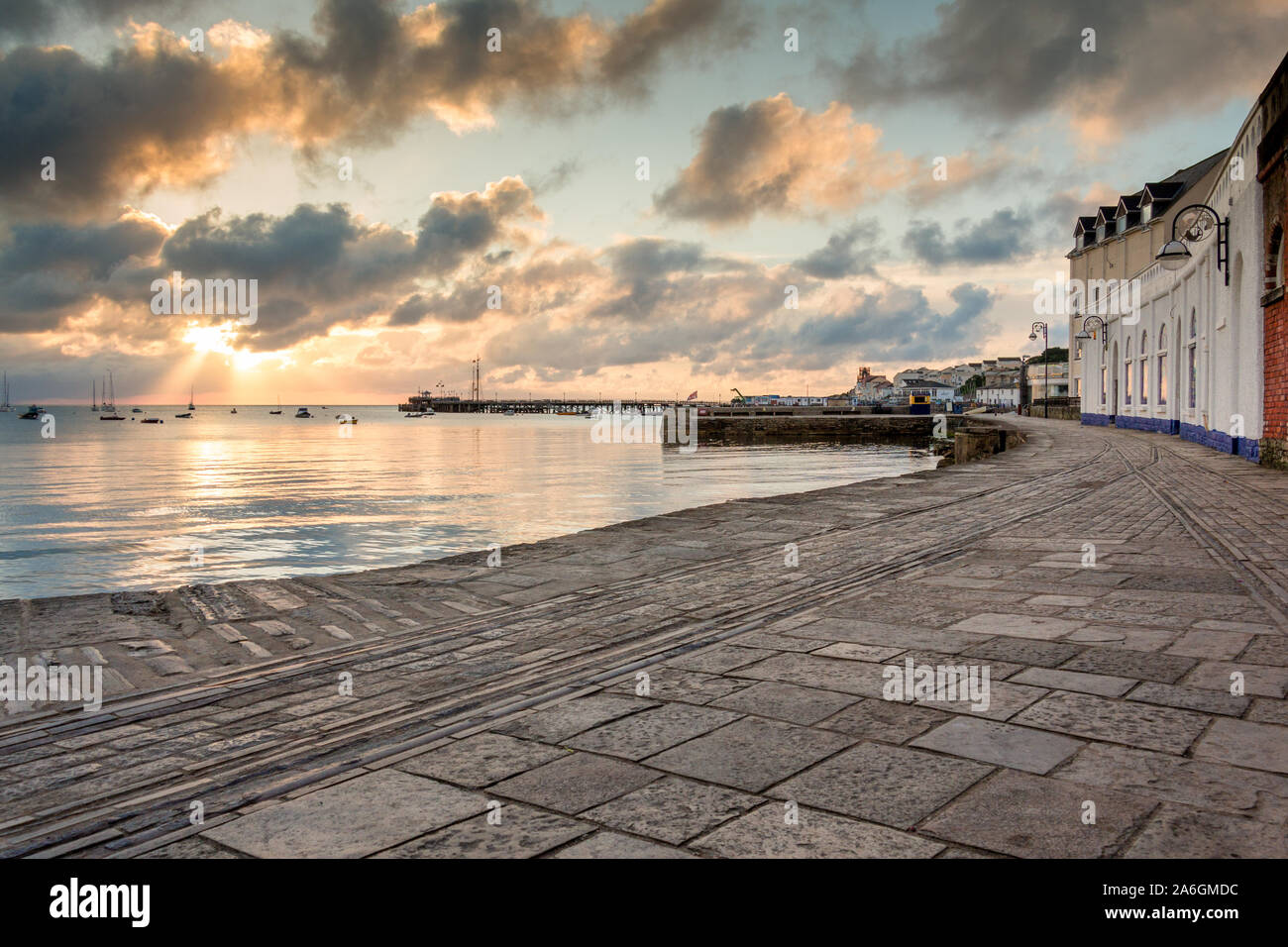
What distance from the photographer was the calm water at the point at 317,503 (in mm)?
16188

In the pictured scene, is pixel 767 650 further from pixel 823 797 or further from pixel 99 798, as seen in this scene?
pixel 99 798

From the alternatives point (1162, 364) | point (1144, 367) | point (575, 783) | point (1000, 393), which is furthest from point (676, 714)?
point (1000, 393)

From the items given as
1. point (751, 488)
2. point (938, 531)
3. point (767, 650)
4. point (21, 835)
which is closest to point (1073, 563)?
point (938, 531)

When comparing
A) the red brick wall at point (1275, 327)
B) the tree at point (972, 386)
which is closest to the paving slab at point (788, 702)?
the red brick wall at point (1275, 327)

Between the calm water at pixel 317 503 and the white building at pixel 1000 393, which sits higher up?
the white building at pixel 1000 393

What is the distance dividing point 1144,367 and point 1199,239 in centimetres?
1478

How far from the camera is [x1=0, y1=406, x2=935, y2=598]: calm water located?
16.2 meters

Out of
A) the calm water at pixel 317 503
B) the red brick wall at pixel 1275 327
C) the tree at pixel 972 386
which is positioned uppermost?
the tree at pixel 972 386

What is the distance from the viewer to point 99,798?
12.2 ft

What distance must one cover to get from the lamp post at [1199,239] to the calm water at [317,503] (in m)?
12.5

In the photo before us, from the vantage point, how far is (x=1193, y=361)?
2981 cm

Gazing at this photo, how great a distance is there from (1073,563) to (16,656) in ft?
29.3

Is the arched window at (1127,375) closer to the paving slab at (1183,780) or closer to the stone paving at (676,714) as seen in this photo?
the stone paving at (676,714)
